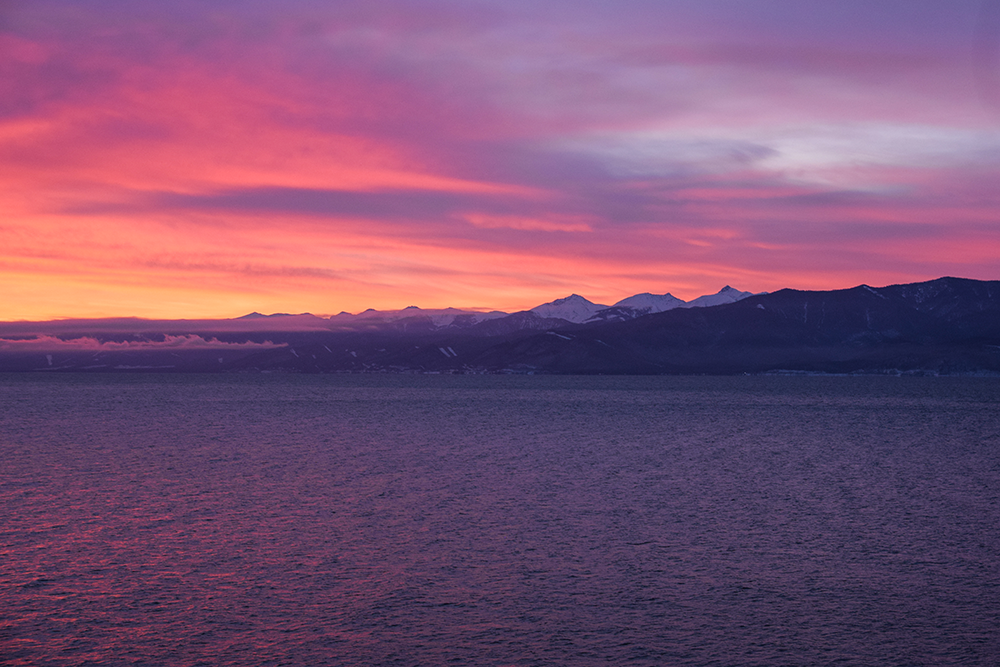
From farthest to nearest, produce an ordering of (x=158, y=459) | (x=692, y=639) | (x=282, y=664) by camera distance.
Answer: (x=158, y=459), (x=692, y=639), (x=282, y=664)

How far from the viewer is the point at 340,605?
25484mm

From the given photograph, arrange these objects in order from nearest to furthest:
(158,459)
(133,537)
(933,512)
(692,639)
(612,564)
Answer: (692,639), (612,564), (133,537), (933,512), (158,459)

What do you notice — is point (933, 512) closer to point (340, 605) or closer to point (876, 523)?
point (876, 523)

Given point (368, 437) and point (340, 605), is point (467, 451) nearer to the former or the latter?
point (368, 437)

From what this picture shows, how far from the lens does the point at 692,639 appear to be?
22.2 m

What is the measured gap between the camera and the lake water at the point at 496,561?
21.9 meters

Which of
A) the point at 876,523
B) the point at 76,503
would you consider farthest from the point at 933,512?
the point at 76,503

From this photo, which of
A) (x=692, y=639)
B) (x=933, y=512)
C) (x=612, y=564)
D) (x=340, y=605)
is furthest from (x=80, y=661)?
(x=933, y=512)

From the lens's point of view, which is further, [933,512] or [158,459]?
[158,459]

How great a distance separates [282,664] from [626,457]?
56.0 meters

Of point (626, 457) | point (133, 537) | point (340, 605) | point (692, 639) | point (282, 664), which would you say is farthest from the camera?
point (626, 457)

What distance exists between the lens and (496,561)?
31203mm

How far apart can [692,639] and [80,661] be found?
1472 centimetres

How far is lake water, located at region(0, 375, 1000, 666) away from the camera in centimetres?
2191
